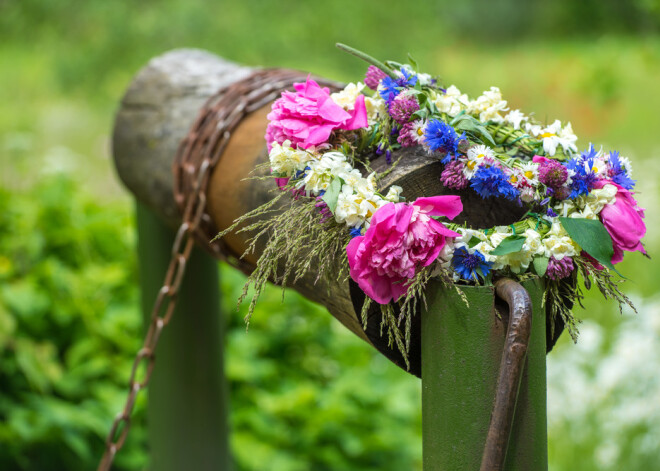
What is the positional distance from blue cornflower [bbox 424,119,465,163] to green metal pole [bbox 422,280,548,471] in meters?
0.15

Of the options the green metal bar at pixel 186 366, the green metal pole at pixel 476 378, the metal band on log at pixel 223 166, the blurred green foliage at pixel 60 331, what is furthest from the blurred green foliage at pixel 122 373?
the green metal pole at pixel 476 378

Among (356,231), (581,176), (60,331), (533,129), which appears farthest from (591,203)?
(60,331)

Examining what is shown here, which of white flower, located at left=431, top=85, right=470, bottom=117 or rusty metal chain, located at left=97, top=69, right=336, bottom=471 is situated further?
rusty metal chain, located at left=97, top=69, right=336, bottom=471

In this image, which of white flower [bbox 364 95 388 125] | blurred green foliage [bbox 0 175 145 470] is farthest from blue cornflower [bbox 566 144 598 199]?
blurred green foliage [bbox 0 175 145 470]

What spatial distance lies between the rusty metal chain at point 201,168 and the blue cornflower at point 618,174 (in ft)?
2.01

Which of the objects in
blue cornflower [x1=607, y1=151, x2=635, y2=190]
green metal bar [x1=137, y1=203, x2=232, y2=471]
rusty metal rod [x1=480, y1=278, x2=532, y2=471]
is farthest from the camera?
green metal bar [x1=137, y1=203, x2=232, y2=471]

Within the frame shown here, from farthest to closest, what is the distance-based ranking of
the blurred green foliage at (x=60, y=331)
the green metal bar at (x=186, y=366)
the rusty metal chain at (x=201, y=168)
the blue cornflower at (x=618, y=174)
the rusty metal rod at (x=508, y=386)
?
the blurred green foliage at (x=60, y=331), the green metal bar at (x=186, y=366), the rusty metal chain at (x=201, y=168), the blue cornflower at (x=618, y=174), the rusty metal rod at (x=508, y=386)

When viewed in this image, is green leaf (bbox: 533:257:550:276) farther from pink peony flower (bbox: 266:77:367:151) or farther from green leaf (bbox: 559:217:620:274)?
pink peony flower (bbox: 266:77:367:151)

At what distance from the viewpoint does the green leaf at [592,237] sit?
28.5 inches

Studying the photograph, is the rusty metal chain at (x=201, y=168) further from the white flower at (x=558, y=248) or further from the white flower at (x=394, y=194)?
the white flower at (x=558, y=248)

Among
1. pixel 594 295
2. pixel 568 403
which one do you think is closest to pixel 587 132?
pixel 594 295

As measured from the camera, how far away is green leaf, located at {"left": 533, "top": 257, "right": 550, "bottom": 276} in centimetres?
72

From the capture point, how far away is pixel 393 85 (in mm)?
832

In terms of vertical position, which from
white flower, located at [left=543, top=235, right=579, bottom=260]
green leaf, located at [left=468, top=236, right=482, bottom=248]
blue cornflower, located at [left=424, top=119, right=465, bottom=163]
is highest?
blue cornflower, located at [left=424, top=119, right=465, bottom=163]
